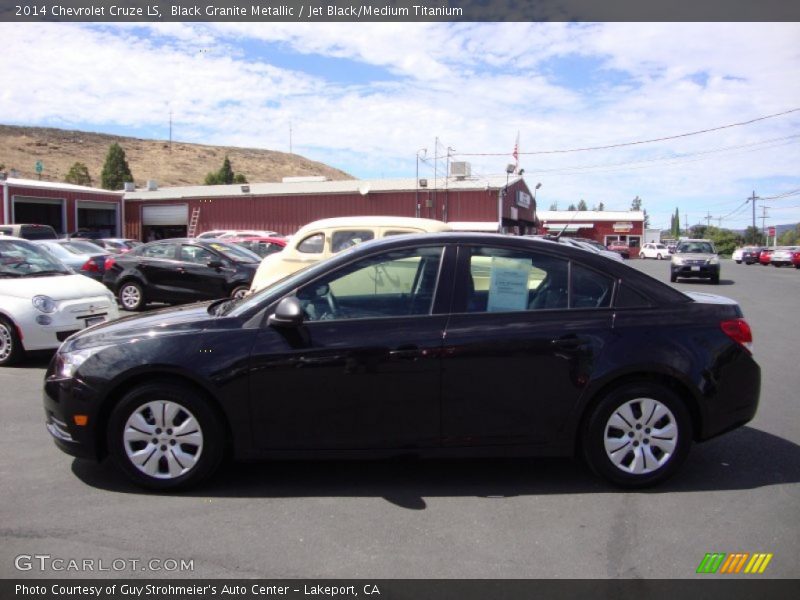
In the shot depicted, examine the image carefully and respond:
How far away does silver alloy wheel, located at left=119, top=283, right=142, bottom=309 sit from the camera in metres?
13.3

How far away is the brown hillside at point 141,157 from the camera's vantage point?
8600 centimetres

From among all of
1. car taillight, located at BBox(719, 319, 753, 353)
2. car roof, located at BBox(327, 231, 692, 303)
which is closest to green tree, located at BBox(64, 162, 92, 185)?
car roof, located at BBox(327, 231, 692, 303)

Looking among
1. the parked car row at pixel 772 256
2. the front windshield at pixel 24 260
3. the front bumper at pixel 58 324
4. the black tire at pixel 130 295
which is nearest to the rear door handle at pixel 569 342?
the front bumper at pixel 58 324

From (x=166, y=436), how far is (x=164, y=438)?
18 millimetres

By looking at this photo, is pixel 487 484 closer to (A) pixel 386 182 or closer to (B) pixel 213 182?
(A) pixel 386 182

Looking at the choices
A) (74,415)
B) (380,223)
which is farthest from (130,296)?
(74,415)

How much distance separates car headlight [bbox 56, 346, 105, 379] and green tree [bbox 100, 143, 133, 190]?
2496 inches

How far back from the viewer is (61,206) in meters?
37.5

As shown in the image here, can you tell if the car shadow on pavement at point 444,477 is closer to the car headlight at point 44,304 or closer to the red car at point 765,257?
the car headlight at point 44,304

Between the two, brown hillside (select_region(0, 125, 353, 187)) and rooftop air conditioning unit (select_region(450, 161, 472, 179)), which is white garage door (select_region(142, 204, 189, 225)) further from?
brown hillside (select_region(0, 125, 353, 187))

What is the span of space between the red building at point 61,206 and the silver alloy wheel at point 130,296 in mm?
25141

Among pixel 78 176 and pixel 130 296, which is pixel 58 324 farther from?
pixel 78 176
